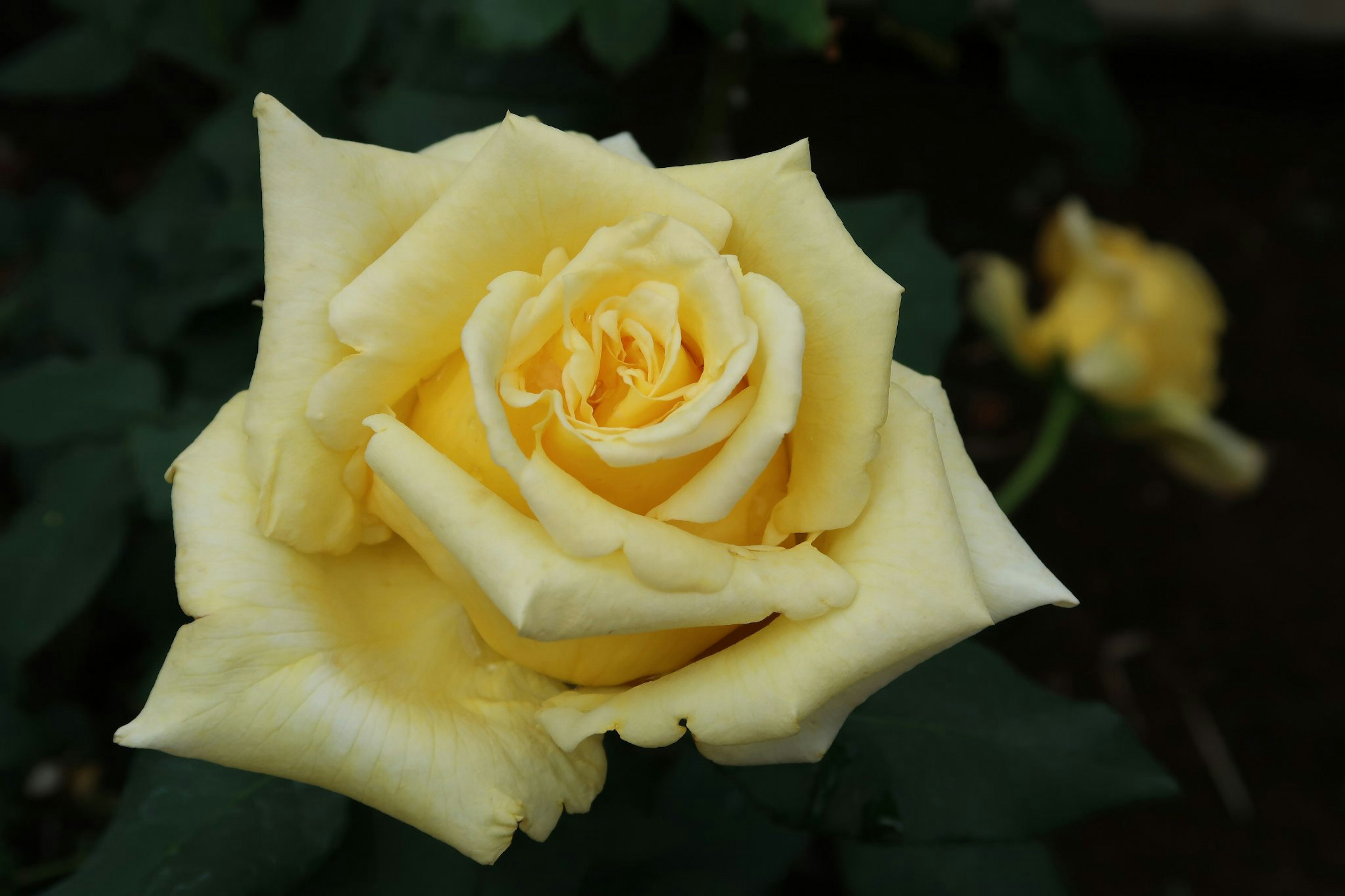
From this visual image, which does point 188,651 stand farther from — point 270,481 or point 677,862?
point 677,862

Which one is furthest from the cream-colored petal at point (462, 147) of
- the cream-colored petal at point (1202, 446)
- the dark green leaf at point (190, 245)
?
the cream-colored petal at point (1202, 446)

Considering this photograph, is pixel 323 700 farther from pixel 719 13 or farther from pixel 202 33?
pixel 202 33

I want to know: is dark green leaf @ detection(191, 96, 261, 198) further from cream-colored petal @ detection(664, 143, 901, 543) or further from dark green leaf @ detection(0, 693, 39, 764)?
cream-colored petal @ detection(664, 143, 901, 543)

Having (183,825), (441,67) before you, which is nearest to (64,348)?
(441,67)

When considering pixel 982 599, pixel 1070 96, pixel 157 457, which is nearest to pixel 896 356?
pixel 982 599

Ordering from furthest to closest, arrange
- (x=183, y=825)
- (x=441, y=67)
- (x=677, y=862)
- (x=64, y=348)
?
(x=64, y=348) → (x=441, y=67) → (x=677, y=862) → (x=183, y=825)
